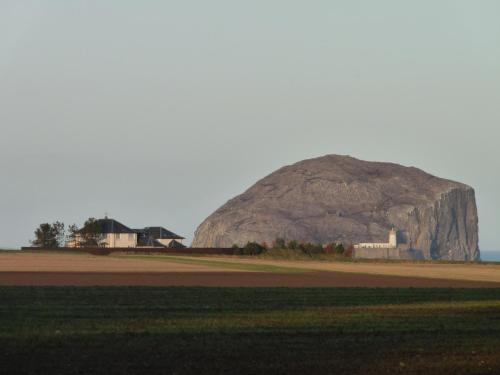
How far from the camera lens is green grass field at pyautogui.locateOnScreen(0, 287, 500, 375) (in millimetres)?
21719

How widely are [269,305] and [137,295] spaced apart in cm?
833

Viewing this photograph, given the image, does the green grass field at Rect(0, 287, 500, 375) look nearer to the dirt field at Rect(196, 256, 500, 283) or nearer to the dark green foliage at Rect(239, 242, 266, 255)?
the dirt field at Rect(196, 256, 500, 283)

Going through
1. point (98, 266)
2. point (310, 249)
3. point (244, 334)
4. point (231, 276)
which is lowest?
point (244, 334)

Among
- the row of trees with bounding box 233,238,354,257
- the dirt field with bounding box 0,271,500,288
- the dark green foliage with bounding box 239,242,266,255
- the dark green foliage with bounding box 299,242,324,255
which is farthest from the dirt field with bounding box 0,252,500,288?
the dark green foliage with bounding box 239,242,266,255

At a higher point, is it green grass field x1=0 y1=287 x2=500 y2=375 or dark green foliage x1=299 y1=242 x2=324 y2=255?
dark green foliage x1=299 y1=242 x2=324 y2=255

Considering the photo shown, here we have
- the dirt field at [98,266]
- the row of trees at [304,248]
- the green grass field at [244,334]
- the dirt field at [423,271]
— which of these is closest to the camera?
the green grass field at [244,334]

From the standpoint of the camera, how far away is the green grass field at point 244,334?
21719 mm

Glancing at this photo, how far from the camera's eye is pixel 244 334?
27.9m

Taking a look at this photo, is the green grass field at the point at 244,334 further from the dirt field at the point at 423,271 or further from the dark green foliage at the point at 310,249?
the dark green foliage at the point at 310,249

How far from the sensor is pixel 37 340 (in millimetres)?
25953

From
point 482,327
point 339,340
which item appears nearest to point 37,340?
point 339,340

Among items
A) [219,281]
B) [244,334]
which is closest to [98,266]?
[219,281]

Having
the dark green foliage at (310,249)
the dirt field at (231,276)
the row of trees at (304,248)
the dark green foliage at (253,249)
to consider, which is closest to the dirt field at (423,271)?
the dirt field at (231,276)

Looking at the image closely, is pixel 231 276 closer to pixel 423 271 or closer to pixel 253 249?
pixel 423 271
